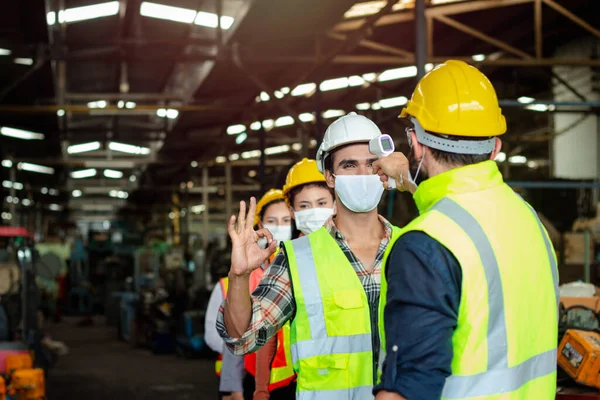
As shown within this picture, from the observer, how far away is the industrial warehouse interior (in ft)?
28.7

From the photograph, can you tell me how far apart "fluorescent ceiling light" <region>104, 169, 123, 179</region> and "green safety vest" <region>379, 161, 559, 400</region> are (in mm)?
25959

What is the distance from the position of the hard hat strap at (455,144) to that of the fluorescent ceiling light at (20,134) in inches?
693

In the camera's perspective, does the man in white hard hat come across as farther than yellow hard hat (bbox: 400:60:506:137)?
Yes

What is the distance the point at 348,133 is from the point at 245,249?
2.88ft

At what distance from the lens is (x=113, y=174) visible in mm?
28234

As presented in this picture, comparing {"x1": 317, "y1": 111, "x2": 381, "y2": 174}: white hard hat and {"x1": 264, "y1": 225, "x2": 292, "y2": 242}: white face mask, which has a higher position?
{"x1": 317, "y1": 111, "x2": 381, "y2": 174}: white hard hat

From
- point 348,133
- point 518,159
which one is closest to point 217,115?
point 518,159

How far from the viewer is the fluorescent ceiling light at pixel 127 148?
21438 millimetres

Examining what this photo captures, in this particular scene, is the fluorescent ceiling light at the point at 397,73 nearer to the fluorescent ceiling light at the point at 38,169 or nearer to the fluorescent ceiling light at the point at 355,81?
the fluorescent ceiling light at the point at 355,81

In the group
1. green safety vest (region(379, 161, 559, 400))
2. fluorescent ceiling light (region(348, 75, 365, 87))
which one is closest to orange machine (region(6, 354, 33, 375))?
green safety vest (region(379, 161, 559, 400))

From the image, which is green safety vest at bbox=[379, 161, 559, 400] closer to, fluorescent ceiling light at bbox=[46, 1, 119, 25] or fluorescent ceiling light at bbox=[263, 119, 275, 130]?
fluorescent ceiling light at bbox=[46, 1, 119, 25]

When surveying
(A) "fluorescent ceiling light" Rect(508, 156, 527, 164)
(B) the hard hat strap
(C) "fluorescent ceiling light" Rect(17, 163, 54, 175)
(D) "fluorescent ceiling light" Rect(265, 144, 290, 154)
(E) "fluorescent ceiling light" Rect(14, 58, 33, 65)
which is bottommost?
(B) the hard hat strap

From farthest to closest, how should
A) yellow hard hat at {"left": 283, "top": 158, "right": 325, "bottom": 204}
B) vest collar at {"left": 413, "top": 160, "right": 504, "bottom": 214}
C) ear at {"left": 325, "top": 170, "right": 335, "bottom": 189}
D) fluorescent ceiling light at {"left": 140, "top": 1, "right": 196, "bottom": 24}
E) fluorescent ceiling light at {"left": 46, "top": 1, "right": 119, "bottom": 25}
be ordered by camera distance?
fluorescent ceiling light at {"left": 140, "top": 1, "right": 196, "bottom": 24} → fluorescent ceiling light at {"left": 46, "top": 1, "right": 119, "bottom": 25} → yellow hard hat at {"left": 283, "top": 158, "right": 325, "bottom": 204} → ear at {"left": 325, "top": 170, "right": 335, "bottom": 189} → vest collar at {"left": 413, "top": 160, "right": 504, "bottom": 214}

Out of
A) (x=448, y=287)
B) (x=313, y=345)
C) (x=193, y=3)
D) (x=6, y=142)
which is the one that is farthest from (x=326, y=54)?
(x=6, y=142)
